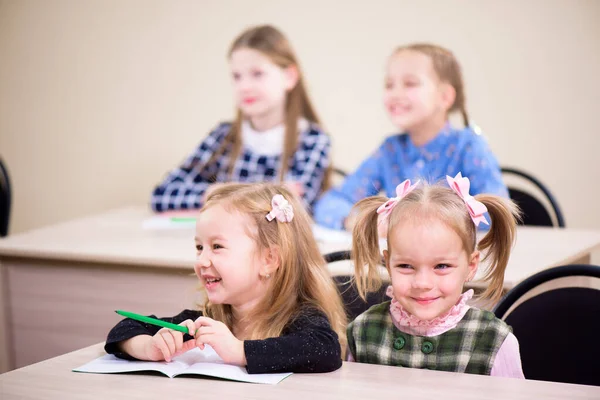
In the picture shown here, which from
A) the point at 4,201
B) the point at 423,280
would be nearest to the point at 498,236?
the point at 423,280

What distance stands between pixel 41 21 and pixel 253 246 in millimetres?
3293

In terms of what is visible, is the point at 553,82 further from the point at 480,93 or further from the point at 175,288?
the point at 175,288

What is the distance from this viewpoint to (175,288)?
2.37 meters

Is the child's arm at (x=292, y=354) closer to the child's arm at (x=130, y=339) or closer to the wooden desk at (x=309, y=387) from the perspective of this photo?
the wooden desk at (x=309, y=387)

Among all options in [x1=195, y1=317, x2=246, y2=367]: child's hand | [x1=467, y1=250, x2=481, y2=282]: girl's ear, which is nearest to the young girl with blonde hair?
[x1=195, y1=317, x2=246, y2=367]: child's hand

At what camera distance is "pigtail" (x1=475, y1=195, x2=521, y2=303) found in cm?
145

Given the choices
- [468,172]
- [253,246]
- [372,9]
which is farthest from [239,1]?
[253,246]

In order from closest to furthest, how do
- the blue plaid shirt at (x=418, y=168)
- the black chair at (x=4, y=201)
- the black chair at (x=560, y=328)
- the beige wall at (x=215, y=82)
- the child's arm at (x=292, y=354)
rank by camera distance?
the child's arm at (x=292, y=354), the black chair at (x=560, y=328), the blue plaid shirt at (x=418, y=168), the black chair at (x=4, y=201), the beige wall at (x=215, y=82)

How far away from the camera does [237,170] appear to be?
10.2ft

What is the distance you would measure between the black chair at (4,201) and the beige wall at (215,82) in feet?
3.23

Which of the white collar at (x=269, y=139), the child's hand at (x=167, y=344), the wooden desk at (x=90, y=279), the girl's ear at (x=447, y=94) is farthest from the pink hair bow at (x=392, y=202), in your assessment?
the white collar at (x=269, y=139)

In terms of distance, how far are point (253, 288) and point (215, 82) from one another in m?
2.62

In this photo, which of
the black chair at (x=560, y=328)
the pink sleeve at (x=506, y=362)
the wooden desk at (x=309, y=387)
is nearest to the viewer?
the wooden desk at (x=309, y=387)

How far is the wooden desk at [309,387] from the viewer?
1.21 meters
